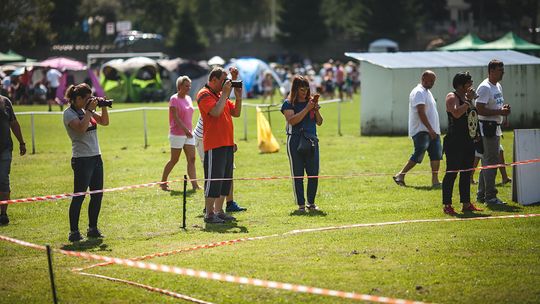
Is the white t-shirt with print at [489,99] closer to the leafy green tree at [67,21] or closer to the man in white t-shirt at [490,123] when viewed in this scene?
the man in white t-shirt at [490,123]

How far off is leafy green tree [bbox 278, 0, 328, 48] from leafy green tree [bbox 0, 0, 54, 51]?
Result: 81.6ft

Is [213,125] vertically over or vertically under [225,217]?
over

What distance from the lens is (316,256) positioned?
10141 millimetres

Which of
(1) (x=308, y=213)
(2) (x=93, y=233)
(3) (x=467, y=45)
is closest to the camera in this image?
(2) (x=93, y=233)

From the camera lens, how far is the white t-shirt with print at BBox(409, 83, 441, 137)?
50.9ft

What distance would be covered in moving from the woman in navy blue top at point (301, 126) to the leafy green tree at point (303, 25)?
76387 mm

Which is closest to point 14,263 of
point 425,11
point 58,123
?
point 58,123

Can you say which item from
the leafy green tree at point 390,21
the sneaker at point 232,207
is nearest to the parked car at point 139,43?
the leafy green tree at point 390,21

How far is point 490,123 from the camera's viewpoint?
1356 cm

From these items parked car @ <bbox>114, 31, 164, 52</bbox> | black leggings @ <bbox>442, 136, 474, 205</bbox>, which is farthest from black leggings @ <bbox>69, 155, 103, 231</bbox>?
parked car @ <bbox>114, 31, 164, 52</bbox>

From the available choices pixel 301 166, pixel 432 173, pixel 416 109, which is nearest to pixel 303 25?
pixel 416 109

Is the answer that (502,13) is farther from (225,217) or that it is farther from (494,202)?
(225,217)

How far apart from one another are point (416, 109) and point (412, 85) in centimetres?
1039

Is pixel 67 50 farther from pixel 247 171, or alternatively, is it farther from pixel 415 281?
pixel 415 281
